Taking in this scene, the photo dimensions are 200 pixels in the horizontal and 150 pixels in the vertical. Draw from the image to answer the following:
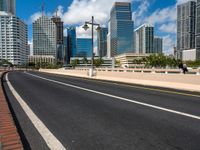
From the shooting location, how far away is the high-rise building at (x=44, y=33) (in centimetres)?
14025

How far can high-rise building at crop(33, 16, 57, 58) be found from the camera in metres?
140

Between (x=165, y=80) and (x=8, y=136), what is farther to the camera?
(x=165, y=80)

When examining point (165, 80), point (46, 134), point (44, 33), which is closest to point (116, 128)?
point (46, 134)

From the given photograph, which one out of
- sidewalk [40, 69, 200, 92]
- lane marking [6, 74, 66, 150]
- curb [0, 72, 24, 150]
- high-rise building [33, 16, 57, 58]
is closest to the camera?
curb [0, 72, 24, 150]

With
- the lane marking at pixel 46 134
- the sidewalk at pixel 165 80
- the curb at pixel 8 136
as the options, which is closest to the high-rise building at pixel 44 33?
the sidewalk at pixel 165 80

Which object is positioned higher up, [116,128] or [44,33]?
[44,33]

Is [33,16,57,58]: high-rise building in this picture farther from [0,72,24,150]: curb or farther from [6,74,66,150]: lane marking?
[0,72,24,150]: curb

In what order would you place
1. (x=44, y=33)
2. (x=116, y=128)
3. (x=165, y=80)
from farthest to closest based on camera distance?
1. (x=44, y=33)
2. (x=165, y=80)
3. (x=116, y=128)

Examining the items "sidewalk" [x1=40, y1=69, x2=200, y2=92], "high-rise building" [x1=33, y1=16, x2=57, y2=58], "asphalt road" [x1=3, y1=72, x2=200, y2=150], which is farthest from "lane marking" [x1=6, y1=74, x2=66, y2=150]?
"high-rise building" [x1=33, y1=16, x2=57, y2=58]

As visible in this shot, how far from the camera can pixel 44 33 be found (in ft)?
464

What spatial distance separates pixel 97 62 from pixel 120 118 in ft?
495

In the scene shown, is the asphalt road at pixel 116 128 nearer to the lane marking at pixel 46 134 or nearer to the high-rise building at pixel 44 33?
the lane marking at pixel 46 134

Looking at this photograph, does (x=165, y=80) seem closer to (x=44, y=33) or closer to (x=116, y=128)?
(x=116, y=128)

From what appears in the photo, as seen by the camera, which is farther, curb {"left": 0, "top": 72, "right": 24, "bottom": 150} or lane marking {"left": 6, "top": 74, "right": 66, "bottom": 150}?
lane marking {"left": 6, "top": 74, "right": 66, "bottom": 150}
